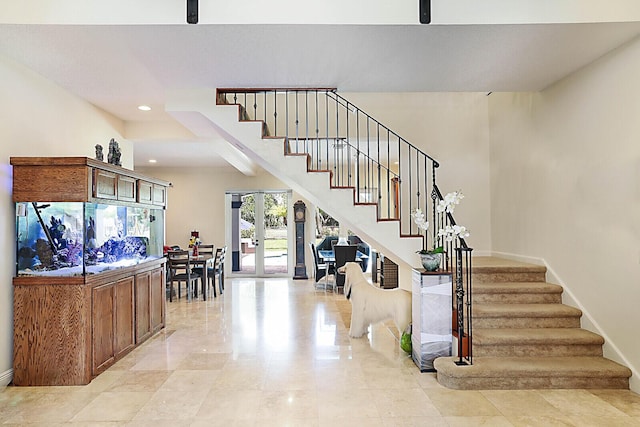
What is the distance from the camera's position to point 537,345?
404 cm

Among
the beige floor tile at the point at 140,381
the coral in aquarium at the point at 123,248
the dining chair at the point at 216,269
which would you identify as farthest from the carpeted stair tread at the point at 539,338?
the dining chair at the point at 216,269

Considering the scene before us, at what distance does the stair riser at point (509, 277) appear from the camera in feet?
16.2

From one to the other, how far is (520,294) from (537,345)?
757 millimetres

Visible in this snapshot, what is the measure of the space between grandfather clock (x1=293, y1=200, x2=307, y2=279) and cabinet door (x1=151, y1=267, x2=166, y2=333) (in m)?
5.37

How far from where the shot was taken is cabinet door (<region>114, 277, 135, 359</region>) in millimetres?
4324

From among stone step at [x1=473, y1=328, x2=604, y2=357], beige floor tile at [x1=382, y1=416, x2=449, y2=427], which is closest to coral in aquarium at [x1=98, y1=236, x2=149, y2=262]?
beige floor tile at [x1=382, y1=416, x2=449, y2=427]

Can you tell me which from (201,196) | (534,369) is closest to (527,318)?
(534,369)

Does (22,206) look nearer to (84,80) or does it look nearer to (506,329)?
(84,80)

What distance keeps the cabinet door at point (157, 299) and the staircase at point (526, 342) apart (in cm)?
339

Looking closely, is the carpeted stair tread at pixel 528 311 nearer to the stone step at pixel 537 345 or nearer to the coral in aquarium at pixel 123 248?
the stone step at pixel 537 345

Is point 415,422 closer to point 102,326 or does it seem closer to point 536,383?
point 536,383

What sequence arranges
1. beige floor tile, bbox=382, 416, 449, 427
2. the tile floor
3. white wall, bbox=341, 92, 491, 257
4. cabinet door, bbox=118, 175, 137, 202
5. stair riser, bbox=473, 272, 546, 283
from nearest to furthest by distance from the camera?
beige floor tile, bbox=382, 416, 449, 427 < the tile floor < cabinet door, bbox=118, 175, 137, 202 < stair riser, bbox=473, 272, 546, 283 < white wall, bbox=341, 92, 491, 257

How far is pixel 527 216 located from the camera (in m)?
5.37

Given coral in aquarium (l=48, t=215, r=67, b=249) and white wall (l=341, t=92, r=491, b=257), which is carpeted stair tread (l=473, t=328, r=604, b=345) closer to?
white wall (l=341, t=92, r=491, b=257)
